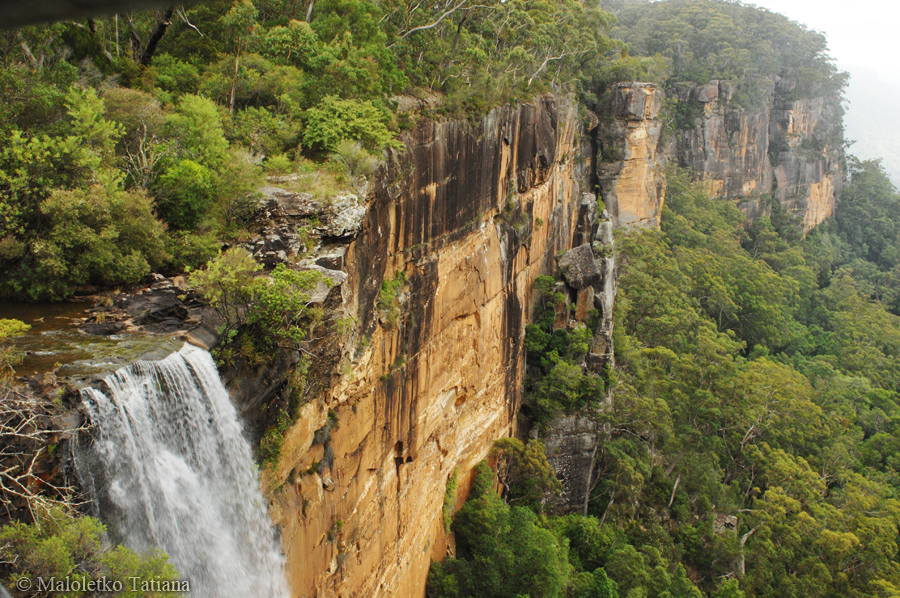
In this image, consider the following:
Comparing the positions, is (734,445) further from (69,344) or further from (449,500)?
(69,344)

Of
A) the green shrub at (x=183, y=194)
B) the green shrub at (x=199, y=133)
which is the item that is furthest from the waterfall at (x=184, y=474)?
the green shrub at (x=199, y=133)

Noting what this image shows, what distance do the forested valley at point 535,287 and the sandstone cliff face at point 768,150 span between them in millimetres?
7851

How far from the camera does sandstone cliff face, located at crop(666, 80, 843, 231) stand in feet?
175

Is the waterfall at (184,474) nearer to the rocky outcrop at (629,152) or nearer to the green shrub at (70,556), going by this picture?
the green shrub at (70,556)

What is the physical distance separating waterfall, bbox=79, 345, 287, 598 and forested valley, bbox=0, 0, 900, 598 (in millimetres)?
704

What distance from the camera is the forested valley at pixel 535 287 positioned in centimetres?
998

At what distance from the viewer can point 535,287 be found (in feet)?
88.1

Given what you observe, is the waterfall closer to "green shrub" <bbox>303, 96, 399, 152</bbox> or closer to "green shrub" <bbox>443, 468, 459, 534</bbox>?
"green shrub" <bbox>303, 96, 399, 152</bbox>

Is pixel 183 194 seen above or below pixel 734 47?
below

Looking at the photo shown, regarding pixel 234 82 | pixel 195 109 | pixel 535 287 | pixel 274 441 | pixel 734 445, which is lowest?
pixel 734 445

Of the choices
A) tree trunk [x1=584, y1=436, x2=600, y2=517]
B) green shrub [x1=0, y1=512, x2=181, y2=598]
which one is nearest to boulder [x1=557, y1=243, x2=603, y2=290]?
tree trunk [x1=584, y1=436, x2=600, y2=517]

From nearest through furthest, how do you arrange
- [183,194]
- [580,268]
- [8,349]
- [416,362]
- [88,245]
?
[8,349] → [88,245] → [183,194] → [416,362] → [580,268]

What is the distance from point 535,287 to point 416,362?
38.9ft

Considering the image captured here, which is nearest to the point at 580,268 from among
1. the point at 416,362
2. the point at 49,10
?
the point at 416,362
